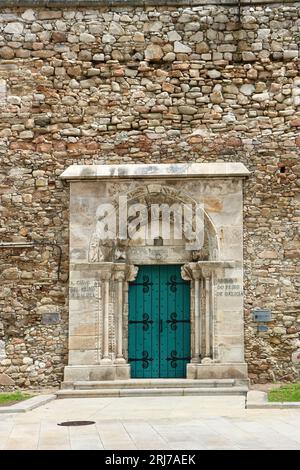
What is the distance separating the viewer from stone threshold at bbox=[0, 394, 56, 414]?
9.20 m

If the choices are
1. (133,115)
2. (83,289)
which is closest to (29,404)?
(83,289)

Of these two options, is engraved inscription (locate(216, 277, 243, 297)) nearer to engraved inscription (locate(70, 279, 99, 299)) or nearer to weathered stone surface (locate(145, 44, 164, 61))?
engraved inscription (locate(70, 279, 99, 299))

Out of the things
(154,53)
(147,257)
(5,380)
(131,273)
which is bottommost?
(5,380)

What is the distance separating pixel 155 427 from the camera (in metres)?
7.56

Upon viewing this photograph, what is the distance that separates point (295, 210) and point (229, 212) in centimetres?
104

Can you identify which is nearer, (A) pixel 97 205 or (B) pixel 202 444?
(B) pixel 202 444

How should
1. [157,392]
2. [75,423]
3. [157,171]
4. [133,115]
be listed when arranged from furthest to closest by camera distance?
[133,115] < [157,171] < [157,392] < [75,423]

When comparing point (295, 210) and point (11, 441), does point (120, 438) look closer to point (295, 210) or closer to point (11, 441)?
point (11, 441)

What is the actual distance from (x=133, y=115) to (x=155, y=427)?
20.1 feet

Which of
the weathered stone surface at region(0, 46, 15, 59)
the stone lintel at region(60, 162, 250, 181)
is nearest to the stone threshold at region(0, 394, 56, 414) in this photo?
the stone lintel at region(60, 162, 250, 181)

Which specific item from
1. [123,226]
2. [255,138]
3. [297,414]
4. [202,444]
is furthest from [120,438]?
[255,138]

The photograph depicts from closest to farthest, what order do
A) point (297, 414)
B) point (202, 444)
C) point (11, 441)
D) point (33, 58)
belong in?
point (202, 444) < point (11, 441) < point (297, 414) < point (33, 58)

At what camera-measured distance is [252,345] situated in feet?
38.9

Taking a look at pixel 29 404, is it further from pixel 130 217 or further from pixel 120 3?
pixel 120 3
